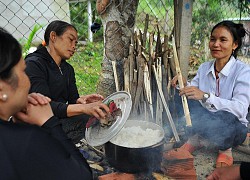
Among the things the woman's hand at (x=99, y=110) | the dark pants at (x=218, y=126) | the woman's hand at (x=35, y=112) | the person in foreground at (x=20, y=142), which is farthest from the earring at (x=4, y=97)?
the dark pants at (x=218, y=126)

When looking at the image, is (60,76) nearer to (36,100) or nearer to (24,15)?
(36,100)

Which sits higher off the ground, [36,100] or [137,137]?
[36,100]

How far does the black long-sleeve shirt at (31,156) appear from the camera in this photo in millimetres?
1210

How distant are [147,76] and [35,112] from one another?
85.9 inches

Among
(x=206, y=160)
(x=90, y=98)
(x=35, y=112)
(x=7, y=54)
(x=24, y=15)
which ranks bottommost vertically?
(x=206, y=160)

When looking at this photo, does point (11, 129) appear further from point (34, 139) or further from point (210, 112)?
point (210, 112)

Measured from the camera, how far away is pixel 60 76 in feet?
10.1

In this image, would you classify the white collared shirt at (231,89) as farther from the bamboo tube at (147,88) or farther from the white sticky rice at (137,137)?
the white sticky rice at (137,137)

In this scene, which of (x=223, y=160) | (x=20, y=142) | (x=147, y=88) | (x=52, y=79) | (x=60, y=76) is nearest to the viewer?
(x=20, y=142)

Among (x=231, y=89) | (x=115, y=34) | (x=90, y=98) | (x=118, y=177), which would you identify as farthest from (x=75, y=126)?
(x=231, y=89)

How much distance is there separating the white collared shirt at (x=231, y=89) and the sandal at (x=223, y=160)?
0.49 m

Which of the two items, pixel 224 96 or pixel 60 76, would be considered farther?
pixel 224 96

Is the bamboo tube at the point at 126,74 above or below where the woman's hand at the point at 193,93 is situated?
above

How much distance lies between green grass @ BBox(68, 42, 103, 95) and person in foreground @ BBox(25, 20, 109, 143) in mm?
2240
